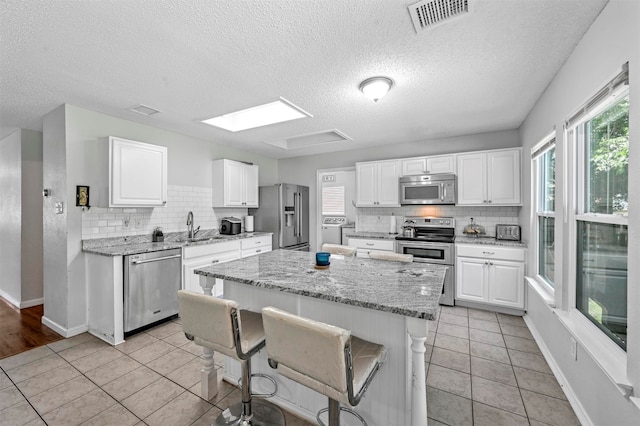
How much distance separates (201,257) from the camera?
3752mm

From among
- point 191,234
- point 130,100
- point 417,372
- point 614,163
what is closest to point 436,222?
point 614,163

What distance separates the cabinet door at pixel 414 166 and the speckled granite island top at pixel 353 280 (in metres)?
2.54

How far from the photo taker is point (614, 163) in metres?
1.65

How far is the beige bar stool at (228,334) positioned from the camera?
4.83 feet

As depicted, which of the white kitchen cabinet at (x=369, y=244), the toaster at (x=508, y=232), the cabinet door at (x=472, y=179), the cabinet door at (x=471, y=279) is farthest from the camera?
the white kitchen cabinet at (x=369, y=244)

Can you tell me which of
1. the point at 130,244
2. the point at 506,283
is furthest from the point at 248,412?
the point at 506,283

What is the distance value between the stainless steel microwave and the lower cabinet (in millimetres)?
798

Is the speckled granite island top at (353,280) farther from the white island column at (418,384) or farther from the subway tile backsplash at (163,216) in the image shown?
the subway tile backsplash at (163,216)

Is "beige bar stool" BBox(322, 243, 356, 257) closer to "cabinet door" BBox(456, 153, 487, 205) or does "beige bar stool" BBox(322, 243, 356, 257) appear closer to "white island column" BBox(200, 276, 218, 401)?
"white island column" BBox(200, 276, 218, 401)

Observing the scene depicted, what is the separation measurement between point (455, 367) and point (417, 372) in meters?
1.45

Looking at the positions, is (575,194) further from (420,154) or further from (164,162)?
(164,162)

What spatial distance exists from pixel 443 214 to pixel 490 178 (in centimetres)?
87

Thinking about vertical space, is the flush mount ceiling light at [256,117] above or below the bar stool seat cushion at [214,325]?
above

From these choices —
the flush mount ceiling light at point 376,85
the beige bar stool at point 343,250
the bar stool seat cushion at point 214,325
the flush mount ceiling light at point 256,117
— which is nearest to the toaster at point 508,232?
the beige bar stool at point 343,250
